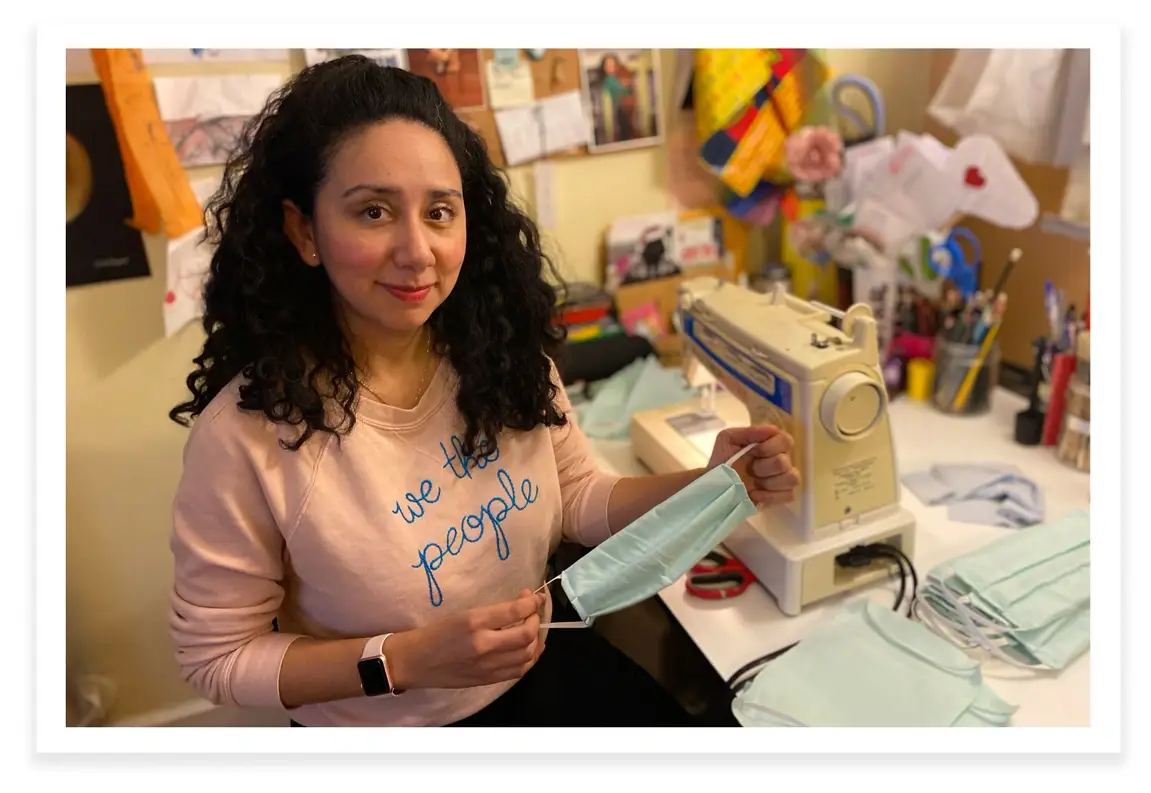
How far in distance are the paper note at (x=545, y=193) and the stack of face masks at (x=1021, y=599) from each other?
1013 mm

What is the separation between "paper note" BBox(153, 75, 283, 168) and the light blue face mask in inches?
38.0

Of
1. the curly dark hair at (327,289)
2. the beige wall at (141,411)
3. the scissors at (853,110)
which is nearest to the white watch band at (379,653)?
the curly dark hair at (327,289)

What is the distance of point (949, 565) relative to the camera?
1.10 m

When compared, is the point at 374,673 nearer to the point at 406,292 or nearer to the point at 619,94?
the point at 406,292

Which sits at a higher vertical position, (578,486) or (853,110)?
Answer: (853,110)

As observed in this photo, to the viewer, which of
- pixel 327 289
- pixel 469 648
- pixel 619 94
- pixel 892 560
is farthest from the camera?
pixel 619 94

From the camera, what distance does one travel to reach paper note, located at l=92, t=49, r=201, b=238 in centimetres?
133

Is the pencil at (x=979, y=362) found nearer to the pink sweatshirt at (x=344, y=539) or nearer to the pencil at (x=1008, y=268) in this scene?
the pencil at (x=1008, y=268)

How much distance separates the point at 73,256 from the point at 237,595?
833 millimetres

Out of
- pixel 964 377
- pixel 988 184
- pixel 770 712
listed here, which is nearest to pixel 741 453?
pixel 770 712

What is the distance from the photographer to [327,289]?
38.0 inches

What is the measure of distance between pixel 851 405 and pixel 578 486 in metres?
0.38
